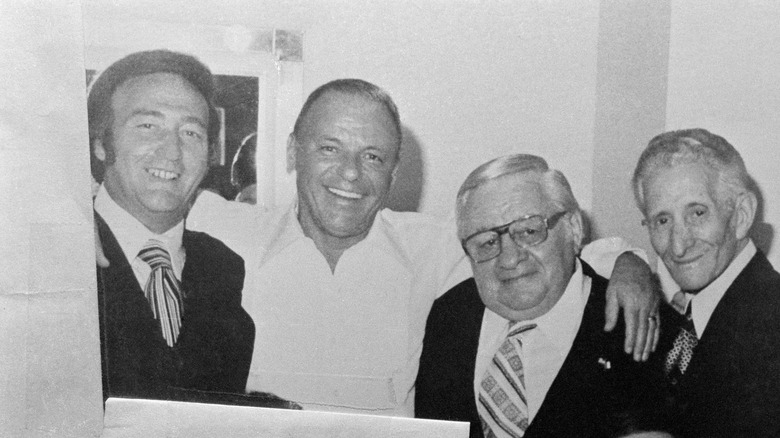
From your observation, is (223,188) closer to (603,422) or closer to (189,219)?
(189,219)

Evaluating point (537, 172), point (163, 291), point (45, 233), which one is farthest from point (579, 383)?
point (45, 233)

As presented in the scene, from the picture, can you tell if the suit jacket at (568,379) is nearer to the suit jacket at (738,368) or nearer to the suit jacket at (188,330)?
the suit jacket at (738,368)

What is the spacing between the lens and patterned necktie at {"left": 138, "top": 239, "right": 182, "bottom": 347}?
1.44 metres

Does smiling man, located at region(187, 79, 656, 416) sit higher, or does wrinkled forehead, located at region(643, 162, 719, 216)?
wrinkled forehead, located at region(643, 162, 719, 216)

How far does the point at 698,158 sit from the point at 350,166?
2.04 ft

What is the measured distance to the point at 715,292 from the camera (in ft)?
4.37

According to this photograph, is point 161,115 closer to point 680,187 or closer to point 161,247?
point 161,247

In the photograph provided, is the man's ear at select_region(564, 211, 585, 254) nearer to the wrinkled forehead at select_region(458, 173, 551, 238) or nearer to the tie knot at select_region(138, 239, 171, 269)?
the wrinkled forehead at select_region(458, 173, 551, 238)

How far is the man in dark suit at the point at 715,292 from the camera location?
1.31 meters

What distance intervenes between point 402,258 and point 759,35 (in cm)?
77

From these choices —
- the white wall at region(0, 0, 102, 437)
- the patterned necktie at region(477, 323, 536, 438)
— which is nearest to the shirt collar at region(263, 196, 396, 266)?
the patterned necktie at region(477, 323, 536, 438)

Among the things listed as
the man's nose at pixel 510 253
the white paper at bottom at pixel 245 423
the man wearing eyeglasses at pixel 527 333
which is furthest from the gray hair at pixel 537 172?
the white paper at bottom at pixel 245 423

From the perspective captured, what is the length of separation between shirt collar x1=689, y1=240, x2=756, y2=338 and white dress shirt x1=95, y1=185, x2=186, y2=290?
962mm

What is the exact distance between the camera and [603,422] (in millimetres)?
1333
